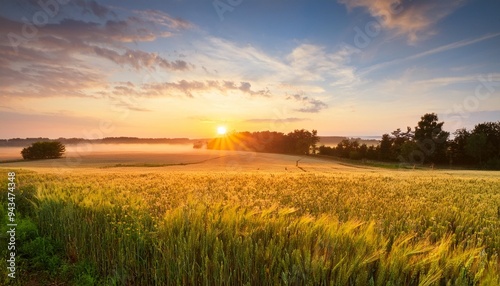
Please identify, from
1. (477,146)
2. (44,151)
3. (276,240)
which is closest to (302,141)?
(477,146)

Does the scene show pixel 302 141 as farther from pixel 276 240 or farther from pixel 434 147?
pixel 276 240

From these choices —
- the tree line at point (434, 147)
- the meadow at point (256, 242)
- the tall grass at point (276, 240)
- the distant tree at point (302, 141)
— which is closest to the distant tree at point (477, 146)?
the tree line at point (434, 147)

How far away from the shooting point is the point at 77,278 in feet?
15.7

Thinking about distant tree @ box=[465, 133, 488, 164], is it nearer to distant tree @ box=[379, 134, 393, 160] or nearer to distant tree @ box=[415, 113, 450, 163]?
distant tree @ box=[415, 113, 450, 163]

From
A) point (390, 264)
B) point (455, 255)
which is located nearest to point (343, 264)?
point (390, 264)

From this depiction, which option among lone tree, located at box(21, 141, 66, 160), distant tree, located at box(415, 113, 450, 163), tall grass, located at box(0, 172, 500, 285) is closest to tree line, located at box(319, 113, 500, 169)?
distant tree, located at box(415, 113, 450, 163)

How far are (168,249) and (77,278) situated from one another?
76.3 inches

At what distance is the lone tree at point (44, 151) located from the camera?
57906 millimetres

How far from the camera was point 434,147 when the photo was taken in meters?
83.6

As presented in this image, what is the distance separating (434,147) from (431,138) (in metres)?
6.90

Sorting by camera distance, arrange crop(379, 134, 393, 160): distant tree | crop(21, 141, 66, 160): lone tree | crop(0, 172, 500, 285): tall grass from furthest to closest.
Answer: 1. crop(379, 134, 393, 160): distant tree
2. crop(21, 141, 66, 160): lone tree
3. crop(0, 172, 500, 285): tall grass

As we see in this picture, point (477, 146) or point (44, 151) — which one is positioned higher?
point (477, 146)

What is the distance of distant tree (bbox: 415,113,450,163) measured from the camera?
272 ft

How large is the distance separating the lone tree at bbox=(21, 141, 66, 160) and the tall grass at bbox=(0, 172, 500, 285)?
61.8 m
